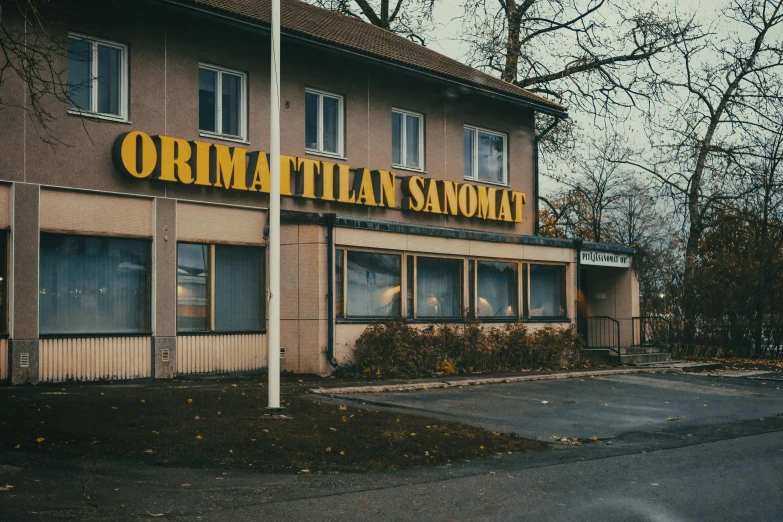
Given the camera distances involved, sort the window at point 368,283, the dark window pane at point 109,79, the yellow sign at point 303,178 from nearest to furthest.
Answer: the dark window pane at point 109,79
the yellow sign at point 303,178
the window at point 368,283

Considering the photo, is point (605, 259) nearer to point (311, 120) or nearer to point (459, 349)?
point (459, 349)

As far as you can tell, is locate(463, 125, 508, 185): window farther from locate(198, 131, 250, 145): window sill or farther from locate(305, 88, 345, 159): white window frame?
locate(198, 131, 250, 145): window sill

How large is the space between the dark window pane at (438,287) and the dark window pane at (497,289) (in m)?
0.84

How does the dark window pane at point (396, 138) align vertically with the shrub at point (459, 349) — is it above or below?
above

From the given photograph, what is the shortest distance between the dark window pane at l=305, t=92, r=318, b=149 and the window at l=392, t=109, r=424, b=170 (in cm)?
258

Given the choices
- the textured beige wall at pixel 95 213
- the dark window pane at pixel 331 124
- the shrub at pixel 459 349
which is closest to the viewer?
the textured beige wall at pixel 95 213

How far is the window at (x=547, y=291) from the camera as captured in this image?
24719mm

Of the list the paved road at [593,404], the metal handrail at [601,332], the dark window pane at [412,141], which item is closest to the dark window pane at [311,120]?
the dark window pane at [412,141]

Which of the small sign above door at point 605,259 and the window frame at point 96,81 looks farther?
the small sign above door at point 605,259

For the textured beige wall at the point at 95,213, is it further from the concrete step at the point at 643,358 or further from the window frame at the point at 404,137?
the concrete step at the point at 643,358

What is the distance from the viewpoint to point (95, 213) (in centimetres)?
1730

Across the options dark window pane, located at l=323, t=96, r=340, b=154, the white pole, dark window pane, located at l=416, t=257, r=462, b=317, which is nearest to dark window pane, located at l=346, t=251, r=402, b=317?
dark window pane, located at l=416, t=257, r=462, b=317

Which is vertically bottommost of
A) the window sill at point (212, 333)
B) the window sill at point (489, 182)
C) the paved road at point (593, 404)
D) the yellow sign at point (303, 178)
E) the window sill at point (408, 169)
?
the paved road at point (593, 404)

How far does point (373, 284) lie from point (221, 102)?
510 cm
